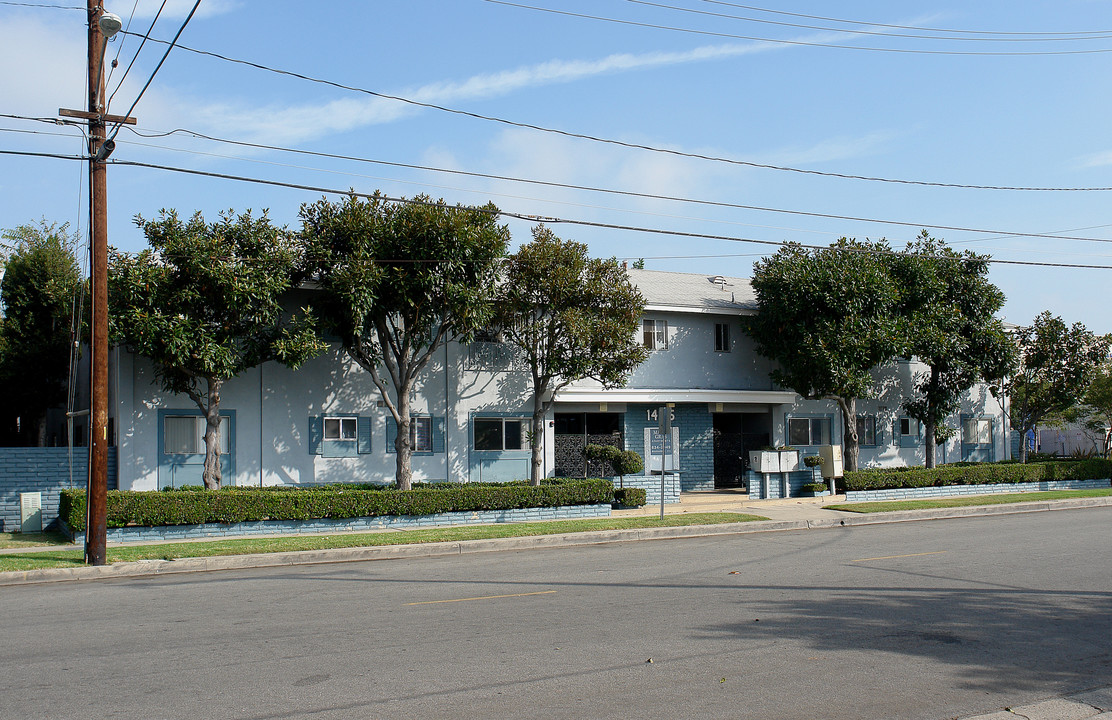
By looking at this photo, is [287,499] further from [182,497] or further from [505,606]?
[505,606]

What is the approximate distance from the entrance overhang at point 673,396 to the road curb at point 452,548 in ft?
19.5

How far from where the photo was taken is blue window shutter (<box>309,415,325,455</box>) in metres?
23.9

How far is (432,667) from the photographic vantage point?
784 cm

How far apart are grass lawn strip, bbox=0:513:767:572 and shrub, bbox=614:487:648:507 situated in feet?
8.25

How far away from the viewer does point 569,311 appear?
76.3 ft

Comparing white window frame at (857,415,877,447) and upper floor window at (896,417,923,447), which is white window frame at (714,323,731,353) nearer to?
white window frame at (857,415,877,447)

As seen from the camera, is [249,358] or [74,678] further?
[249,358]

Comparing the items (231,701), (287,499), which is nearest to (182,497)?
(287,499)

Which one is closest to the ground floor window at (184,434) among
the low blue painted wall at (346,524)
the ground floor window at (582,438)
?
the low blue painted wall at (346,524)

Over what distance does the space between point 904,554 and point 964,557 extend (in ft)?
3.10

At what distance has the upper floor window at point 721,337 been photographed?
2983cm

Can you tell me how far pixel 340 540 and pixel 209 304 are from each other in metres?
6.51

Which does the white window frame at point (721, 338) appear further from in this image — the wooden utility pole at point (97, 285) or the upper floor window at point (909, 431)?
the wooden utility pole at point (97, 285)

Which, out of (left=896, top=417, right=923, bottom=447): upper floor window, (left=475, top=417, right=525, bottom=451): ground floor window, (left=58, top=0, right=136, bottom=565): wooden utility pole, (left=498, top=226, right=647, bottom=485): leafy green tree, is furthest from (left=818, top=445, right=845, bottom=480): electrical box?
(left=58, top=0, right=136, bottom=565): wooden utility pole
